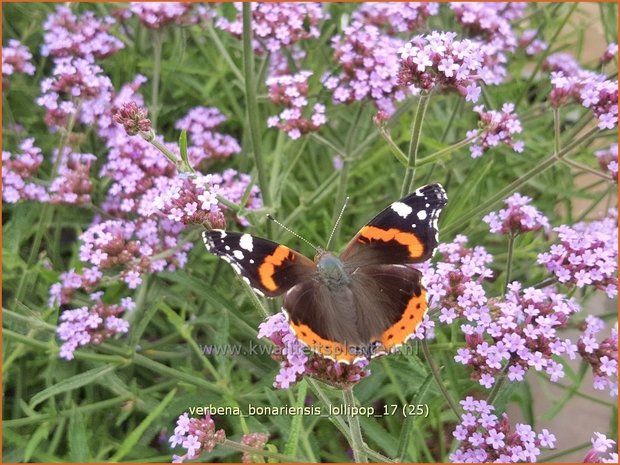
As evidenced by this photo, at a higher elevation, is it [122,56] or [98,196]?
[122,56]

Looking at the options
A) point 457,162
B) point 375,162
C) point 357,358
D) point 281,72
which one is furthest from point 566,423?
point 281,72

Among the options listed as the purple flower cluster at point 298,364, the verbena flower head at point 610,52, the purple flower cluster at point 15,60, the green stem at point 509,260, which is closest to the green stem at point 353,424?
the purple flower cluster at point 298,364

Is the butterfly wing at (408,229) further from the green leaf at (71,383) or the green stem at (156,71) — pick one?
the green stem at (156,71)

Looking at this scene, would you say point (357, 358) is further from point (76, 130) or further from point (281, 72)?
point (76, 130)

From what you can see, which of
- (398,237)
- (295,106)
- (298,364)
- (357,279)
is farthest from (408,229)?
(295,106)

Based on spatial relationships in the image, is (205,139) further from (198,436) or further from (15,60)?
(198,436)

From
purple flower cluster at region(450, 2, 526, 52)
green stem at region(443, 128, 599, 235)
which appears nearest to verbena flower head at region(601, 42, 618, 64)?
purple flower cluster at region(450, 2, 526, 52)
